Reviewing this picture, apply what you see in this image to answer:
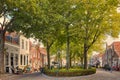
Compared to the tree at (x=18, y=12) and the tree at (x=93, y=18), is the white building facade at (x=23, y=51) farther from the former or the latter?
the tree at (x=18, y=12)

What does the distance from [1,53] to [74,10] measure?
1108 cm

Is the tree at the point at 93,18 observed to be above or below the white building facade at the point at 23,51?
above

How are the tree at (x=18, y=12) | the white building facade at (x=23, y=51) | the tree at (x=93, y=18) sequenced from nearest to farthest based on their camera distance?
the tree at (x=18, y=12) < the tree at (x=93, y=18) < the white building facade at (x=23, y=51)

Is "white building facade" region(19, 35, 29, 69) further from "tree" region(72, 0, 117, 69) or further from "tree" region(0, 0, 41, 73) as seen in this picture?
"tree" region(0, 0, 41, 73)

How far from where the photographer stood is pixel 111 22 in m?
50.4

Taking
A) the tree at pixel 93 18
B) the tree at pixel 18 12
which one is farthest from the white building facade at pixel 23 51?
the tree at pixel 18 12

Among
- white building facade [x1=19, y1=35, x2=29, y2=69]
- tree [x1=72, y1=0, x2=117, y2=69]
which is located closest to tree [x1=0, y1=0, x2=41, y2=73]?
tree [x1=72, y1=0, x2=117, y2=69]

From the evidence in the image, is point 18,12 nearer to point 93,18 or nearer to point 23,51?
point 93,18

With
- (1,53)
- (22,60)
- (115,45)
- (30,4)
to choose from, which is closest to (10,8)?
(30,4)

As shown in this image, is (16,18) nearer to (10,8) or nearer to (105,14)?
(10,8)

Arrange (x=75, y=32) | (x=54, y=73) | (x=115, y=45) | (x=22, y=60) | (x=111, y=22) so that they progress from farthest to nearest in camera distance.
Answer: (x=115, y=45), (x=22, y=60), (x=111, y=22), (x=75, y=32), (x=54, y=73)

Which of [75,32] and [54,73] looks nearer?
[54,73]

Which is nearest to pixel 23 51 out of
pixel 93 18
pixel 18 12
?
→ pixel 93 18

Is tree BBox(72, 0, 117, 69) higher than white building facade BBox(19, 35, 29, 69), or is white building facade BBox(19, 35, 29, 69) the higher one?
tree BBox(72, 0, 117, 69)
